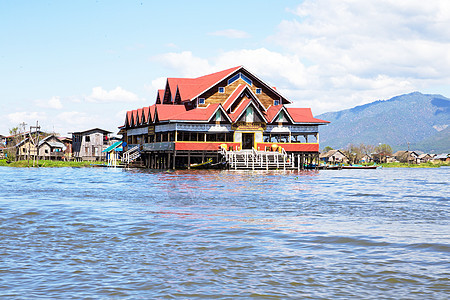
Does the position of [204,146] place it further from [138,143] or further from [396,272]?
[396,272]

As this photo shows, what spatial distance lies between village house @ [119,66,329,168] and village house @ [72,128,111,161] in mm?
37035

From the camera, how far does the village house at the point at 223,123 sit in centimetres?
5638

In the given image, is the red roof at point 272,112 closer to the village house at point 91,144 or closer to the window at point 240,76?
the window at point 240,76

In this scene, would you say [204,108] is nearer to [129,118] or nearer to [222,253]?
[129,118]

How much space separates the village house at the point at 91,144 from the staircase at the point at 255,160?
5332 centimetres

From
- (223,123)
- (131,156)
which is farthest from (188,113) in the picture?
(131,156)

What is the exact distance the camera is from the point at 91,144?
103 m

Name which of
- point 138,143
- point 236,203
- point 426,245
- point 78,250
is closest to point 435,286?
point 426,245

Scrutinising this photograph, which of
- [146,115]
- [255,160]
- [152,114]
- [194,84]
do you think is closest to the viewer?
[255,160]

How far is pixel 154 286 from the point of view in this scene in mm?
6734

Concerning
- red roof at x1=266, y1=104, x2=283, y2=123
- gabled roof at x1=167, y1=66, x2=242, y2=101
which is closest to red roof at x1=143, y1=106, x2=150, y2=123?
gabled roof at x1=167, y1=66, x2=242, y2=101

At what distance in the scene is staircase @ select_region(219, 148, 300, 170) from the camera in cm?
5368

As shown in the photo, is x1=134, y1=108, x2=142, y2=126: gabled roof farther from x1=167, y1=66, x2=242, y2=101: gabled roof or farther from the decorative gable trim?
the decorative gable trim

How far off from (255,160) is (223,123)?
234 inches
